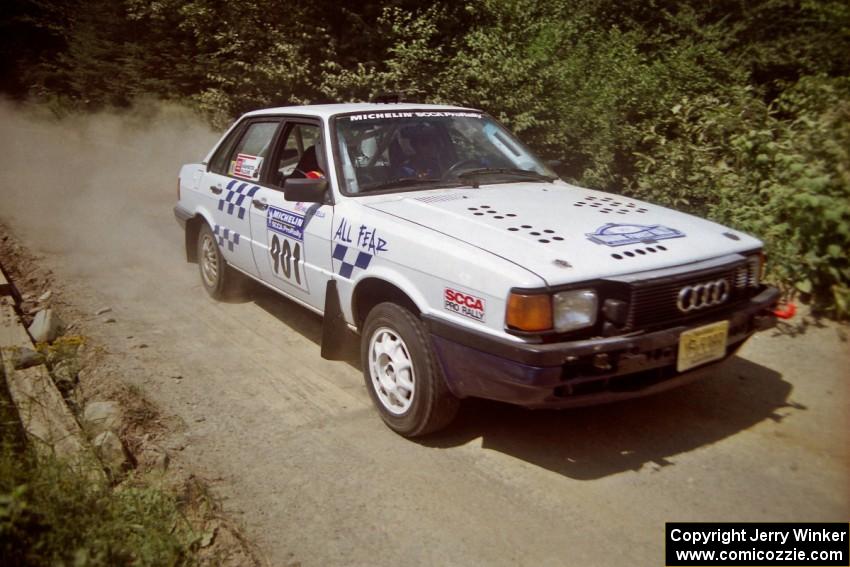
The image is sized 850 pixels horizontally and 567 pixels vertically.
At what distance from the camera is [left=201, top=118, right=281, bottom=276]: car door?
5.05 meters

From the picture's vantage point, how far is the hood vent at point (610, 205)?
378 centimetres

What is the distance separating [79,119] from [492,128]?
68.3 feet

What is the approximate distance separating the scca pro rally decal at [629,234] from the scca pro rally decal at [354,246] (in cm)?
109

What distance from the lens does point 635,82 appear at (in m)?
7.15

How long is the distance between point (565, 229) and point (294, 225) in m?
1.86

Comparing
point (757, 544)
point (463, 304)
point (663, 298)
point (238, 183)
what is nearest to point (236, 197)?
point (238, 183)

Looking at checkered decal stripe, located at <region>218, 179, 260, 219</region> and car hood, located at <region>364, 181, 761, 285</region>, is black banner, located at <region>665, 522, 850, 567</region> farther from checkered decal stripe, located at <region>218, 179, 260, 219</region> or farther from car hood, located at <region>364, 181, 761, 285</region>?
checkered decal stripe, located at <region>218, 179, 260, 219</region>

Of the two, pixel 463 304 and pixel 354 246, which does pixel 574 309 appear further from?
pixel 354 246

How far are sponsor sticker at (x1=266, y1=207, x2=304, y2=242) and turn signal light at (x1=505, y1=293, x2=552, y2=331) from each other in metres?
1.87

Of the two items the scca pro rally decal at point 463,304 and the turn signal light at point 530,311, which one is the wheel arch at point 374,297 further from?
the turn signal light at point 530,311

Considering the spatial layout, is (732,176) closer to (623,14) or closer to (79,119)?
(623,14)

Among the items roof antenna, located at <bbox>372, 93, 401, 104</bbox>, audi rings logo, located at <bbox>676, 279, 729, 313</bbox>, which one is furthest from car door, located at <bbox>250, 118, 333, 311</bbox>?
audi rings logo, located at <bbox>676, 279, 729, 313</bbox>

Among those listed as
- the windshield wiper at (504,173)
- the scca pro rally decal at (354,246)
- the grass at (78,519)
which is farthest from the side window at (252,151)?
the grass at (78,519)

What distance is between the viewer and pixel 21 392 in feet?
12.2
